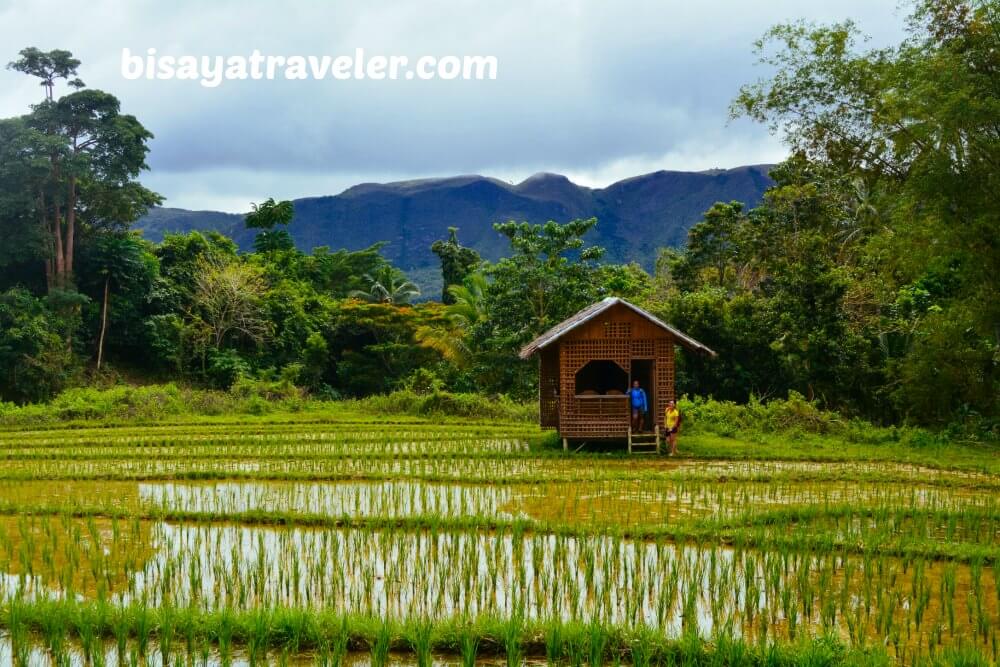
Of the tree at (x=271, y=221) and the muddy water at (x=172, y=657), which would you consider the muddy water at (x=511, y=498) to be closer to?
the muddy water at (x=172, y=657)

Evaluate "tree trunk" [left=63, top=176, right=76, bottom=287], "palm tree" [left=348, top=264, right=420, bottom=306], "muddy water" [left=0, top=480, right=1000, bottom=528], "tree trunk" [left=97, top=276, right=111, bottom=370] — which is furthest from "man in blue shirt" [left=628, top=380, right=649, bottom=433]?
"tree trunk" [left=63, top=176, right=76, bottom=287]

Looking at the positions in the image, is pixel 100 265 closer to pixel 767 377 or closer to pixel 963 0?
pixel 767 377

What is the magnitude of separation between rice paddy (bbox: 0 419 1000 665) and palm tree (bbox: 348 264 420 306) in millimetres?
19978

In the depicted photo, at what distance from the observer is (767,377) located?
19484 mm

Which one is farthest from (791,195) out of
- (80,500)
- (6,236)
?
(6,236)

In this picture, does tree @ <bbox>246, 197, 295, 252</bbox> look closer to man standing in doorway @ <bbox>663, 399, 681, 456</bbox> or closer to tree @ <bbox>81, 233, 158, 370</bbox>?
tree @ <bbox>81, 233, 158, 370</bbox>

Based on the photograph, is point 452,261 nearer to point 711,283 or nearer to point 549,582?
point 711,283

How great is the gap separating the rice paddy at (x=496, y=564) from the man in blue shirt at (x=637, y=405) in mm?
1854

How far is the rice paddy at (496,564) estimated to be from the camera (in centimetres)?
508

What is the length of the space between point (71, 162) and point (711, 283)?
58.3 ft

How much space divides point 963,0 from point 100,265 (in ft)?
74.0

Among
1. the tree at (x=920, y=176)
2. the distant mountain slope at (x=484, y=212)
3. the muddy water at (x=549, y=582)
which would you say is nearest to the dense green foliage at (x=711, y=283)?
the tree at (x=920, y=176)

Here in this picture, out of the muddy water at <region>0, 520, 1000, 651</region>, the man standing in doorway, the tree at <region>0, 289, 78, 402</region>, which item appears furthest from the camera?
the tree at <region>0, 289, 78, 402</region>

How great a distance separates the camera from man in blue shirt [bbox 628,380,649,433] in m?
14.0
